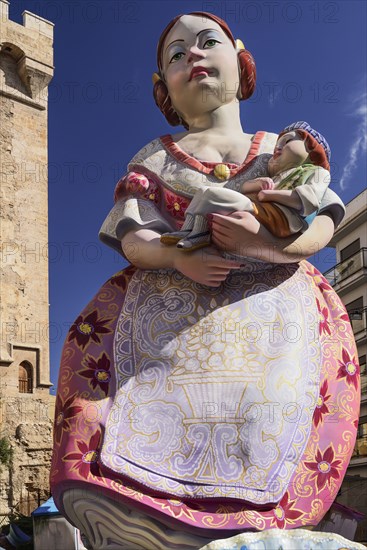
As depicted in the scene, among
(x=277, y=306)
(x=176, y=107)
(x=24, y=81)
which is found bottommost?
(x=277, y=306)

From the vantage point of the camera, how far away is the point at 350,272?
23.1 metres

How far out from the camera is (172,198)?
4504 mm

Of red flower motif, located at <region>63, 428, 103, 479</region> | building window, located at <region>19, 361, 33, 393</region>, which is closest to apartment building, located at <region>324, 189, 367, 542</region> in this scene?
building window, located at <region>19, 361, 33, 393</region>

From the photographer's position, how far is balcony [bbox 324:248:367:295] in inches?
876

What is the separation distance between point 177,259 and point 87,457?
1.10m

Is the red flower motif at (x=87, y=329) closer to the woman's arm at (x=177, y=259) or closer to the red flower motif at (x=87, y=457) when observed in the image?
the woman's arm at (x=177, y=259)

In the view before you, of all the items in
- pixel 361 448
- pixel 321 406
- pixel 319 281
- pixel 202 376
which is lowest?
pixel 361 448

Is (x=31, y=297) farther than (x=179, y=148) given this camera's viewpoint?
Yes

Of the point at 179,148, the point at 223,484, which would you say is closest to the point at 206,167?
the point at 179,148

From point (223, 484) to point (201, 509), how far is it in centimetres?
16

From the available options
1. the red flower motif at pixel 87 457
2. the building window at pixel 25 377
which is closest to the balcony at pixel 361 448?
the building window at pixel 25 377

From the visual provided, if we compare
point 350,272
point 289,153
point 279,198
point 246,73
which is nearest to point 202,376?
point 279,198

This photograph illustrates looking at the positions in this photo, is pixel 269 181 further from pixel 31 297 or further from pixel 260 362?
pixel 31 297

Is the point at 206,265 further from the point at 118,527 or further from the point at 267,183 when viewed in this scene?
the point at 118,527
